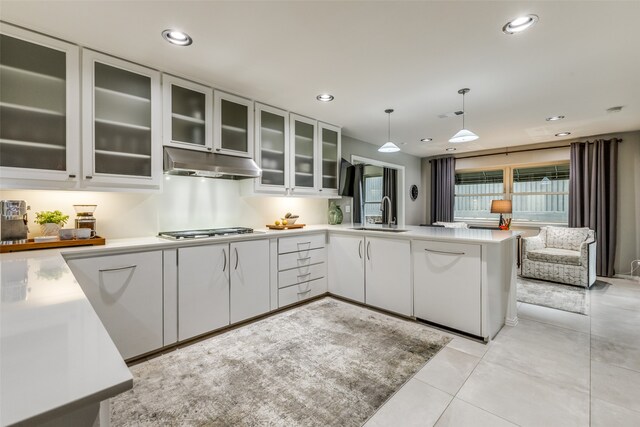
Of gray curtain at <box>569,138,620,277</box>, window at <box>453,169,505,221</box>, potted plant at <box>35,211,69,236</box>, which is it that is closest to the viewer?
potted plant at <box>35,211,69,236</box>

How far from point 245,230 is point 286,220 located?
27.0 inches

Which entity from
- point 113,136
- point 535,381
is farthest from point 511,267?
point 113,136

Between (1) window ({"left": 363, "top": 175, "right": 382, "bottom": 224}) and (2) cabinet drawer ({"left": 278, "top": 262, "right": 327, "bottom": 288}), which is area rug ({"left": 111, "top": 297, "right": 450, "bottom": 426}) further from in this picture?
(1) window ({"left": 363, "top": 175, "right": 382, "bottom": 224})

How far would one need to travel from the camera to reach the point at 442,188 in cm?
691

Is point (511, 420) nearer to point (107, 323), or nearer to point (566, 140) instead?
point (107, 323)

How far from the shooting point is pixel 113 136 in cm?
237

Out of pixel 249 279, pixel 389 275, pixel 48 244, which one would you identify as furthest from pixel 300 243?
pixel 48 244

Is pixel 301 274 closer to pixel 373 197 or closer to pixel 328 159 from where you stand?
pixel 328 159

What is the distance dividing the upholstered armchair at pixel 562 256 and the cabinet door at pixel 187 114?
4964mm

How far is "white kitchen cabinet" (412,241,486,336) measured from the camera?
2592 mm

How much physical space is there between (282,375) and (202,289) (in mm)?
1046

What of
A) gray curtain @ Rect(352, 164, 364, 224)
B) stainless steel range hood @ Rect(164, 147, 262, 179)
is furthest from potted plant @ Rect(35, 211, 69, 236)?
gray curtain @ Rect(352, 164, 364, 224)

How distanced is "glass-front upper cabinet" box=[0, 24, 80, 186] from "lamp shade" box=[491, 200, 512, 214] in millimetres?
6334

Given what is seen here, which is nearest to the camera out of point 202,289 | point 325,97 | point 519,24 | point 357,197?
point 519,24
